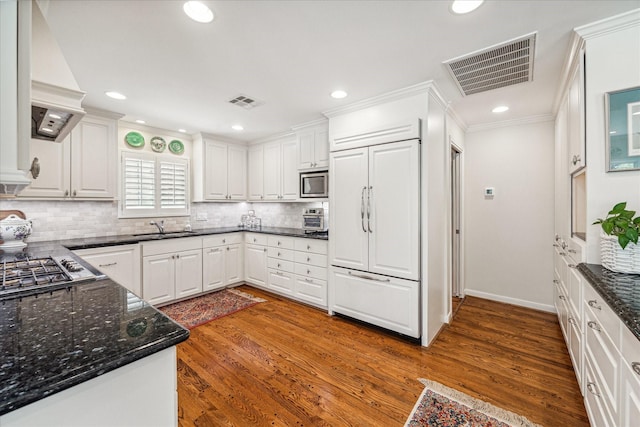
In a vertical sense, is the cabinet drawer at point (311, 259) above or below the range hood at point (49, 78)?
below

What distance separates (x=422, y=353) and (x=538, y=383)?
83cm

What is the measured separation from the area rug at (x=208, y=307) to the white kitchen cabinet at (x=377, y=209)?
1.46 meters

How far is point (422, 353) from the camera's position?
2512 millimetres

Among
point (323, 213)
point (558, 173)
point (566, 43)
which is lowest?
point (323, 213)

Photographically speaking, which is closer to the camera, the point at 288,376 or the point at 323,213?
the point at 288,376

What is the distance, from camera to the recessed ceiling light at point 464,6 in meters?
1.56

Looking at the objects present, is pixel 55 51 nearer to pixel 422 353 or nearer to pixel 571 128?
pixel 422 353

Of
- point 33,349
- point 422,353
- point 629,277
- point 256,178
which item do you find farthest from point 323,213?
point 33,349

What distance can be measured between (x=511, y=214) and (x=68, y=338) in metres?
4.34

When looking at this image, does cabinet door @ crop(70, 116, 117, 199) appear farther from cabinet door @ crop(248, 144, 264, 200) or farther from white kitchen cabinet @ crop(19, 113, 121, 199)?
cabinet door @ crop(248, 144, 264, 200)

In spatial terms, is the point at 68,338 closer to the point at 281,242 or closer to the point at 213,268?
the point at 281,242

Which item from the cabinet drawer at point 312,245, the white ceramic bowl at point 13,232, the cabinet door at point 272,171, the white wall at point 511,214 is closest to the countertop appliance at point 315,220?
the cabinet drawer at point 312,245

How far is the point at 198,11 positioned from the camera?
163 cm

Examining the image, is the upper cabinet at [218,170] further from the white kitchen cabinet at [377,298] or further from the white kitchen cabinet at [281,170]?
the white kitchen cabinet at [377,298]
